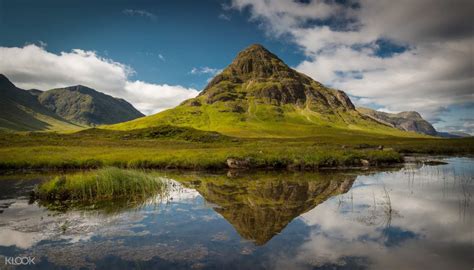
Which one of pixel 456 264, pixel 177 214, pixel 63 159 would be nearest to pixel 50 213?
pixel 177 214

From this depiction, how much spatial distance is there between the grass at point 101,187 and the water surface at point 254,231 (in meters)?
1.53

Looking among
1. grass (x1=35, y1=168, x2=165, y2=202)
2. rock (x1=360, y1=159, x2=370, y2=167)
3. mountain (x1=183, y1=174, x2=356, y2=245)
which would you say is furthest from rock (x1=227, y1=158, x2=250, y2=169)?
grass (x1=35, y1=168, x2=165, y2=202)

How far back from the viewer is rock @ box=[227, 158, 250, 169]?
135ft

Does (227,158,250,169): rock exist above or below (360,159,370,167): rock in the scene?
below

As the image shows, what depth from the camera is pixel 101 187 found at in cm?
2270

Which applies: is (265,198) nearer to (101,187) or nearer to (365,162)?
(101,187)

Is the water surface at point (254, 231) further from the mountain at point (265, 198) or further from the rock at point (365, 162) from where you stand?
the rock at point (365, 162)

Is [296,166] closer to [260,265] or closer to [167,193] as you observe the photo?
[167,193]

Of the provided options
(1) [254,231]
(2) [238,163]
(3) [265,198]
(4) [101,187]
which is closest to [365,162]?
(2) [238,163]

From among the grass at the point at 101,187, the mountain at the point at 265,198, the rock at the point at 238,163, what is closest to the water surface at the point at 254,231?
the mountain at the point at 265,198

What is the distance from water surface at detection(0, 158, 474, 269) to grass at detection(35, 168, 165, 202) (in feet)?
5.01

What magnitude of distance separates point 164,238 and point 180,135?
9610cm

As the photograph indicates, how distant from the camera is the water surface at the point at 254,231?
10.9 metres

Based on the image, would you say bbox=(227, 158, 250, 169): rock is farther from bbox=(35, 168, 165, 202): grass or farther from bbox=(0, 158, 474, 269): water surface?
bbox=(0, 158, 474, 269): water surface
